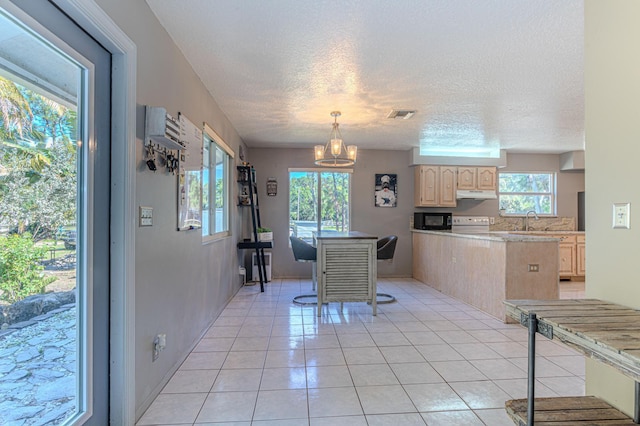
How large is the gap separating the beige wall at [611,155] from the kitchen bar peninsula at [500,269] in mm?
2185

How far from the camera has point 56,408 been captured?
1.39 m

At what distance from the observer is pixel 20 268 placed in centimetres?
120

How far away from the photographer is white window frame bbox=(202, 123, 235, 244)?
3371mm

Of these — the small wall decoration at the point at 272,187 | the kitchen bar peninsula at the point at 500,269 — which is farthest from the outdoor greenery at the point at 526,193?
the small wall decoration at the point at 272,187

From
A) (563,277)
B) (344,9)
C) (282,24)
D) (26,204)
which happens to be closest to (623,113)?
(344,9)

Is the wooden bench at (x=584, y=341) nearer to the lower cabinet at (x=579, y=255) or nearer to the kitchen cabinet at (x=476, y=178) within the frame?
the kitchen cabinet at (x=476, y=178)

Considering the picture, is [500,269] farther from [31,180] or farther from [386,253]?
[31,180]

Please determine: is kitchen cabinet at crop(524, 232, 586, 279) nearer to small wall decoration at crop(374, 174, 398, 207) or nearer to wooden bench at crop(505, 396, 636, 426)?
small wall decoration at crop(374, 174, 398, 207)

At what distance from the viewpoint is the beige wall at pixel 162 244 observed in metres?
1.84

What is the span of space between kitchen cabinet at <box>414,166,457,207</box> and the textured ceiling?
4.81ft

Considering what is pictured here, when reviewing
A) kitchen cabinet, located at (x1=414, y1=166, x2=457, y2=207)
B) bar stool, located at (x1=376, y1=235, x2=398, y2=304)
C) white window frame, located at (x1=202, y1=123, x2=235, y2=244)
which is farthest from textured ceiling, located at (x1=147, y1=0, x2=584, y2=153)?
bar stool, located at (x1=376, y1=235, x2=398, y2=304)

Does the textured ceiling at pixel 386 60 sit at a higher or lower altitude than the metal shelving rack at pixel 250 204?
higher

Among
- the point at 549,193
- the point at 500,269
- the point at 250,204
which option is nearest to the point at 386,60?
the point at 500,269

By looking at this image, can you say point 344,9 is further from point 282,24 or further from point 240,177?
point 240,177
